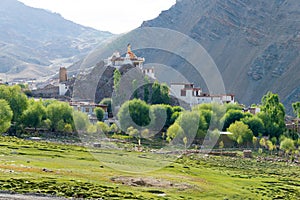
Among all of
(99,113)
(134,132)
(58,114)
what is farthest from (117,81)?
(58,114)

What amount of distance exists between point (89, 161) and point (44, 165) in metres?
8.93

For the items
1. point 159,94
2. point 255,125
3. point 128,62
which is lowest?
point 255,125

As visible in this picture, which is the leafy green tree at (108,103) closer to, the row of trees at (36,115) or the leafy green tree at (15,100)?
the row of trees at (36,115)

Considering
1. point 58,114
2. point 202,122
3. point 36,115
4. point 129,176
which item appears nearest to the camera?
point 129,176

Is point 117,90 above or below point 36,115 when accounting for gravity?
above

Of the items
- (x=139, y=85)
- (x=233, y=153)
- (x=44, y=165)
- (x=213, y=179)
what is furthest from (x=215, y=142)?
(x=44, y=165)

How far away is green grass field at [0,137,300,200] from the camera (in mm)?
48594

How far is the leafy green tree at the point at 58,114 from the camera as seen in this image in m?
107

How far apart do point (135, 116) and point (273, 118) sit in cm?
2932

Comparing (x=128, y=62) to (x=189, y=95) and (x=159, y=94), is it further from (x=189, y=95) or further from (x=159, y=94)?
(x=159, y=94)

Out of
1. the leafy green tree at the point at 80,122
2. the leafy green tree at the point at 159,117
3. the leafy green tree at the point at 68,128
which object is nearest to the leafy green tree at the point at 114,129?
the leafy green tree at the point at 80,122

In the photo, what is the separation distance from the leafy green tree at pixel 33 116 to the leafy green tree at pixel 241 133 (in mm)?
36613

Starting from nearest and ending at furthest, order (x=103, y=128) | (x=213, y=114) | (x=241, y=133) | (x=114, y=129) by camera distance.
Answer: (x=103, y=128), (x=241, y=133), (x=114, y=129), (x=213, y=114)

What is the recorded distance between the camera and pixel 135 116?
398 feet
